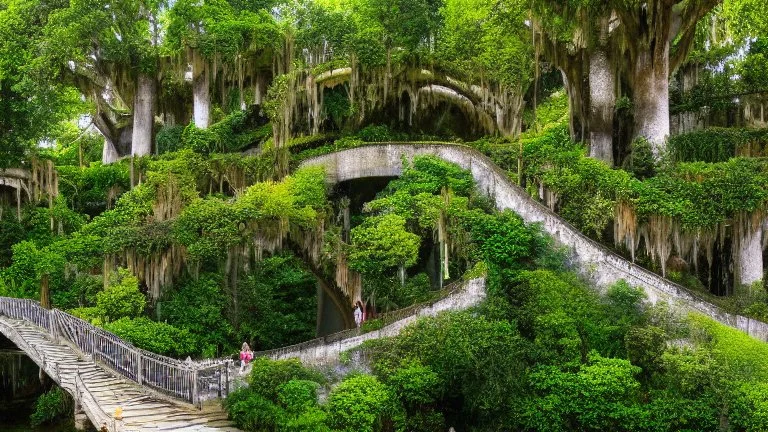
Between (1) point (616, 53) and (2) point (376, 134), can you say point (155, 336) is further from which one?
(1) point (616, 53)

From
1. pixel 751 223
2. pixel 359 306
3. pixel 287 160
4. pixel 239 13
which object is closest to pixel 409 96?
pixel 287 160

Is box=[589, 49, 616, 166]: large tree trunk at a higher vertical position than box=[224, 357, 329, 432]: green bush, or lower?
higher

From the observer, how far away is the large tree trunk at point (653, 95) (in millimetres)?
29703

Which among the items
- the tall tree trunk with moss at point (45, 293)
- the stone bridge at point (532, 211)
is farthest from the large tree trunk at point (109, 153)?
the stone bridge at point (532, 211)

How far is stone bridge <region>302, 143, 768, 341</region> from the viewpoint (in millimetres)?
23219

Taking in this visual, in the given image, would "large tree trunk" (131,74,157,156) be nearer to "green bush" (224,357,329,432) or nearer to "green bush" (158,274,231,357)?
"green bush" (158,274,231,357)

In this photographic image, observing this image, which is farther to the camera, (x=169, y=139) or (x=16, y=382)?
(x=169, y=139)

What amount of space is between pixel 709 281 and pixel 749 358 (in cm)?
617

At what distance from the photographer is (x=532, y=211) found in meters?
26.3

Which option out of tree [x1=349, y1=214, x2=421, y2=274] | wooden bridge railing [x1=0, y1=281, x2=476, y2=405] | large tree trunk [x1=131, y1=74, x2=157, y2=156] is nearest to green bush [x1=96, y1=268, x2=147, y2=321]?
wooden bridge railing [x1=0, y1=281, x2=476, y2=405]

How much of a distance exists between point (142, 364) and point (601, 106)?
18.4 meters

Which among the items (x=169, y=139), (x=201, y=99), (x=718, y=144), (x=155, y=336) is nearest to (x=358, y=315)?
(x=155, y=336)

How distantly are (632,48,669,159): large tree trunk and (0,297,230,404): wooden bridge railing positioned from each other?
16904 millimetres

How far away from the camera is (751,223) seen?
2570 cm
